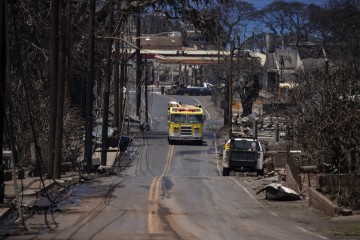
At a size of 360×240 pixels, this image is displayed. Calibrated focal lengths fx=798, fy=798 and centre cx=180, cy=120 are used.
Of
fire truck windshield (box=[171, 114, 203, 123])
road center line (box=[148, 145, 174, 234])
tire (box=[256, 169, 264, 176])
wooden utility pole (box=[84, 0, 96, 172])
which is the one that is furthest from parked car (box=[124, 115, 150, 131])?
road center line (box=[148, 145, 174, 234])

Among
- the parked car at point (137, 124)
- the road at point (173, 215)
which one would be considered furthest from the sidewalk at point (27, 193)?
the parked car at point (137, 124)

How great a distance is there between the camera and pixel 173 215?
18984 mm

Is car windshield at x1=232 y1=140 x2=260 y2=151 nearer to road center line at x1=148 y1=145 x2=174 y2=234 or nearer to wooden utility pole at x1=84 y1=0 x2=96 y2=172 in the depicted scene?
wooden utility pole at x1=84 y1=0 x2=96 y2=172

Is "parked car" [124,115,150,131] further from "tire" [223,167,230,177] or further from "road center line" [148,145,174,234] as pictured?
"road center line" [148,145,174,234]

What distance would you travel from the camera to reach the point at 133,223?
17.2 m

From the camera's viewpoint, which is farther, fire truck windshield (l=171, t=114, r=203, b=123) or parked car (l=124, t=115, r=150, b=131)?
parked car (l=124, t=115, r=150, b=131)

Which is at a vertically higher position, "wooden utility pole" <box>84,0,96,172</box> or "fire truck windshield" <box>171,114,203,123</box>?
"wooden utility pole" <box>84,0,96,172</box>

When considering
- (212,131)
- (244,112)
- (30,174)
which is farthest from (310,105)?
(244,112)

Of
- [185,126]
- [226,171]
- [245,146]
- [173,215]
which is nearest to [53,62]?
[173,215]

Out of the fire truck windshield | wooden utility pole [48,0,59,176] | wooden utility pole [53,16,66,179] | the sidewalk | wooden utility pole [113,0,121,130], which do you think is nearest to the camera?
the sidewalk

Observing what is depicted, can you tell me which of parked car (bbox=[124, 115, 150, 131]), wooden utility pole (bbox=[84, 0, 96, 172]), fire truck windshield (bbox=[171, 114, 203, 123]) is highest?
wooden utility pole (bbox=[84, 0, 96, 172])

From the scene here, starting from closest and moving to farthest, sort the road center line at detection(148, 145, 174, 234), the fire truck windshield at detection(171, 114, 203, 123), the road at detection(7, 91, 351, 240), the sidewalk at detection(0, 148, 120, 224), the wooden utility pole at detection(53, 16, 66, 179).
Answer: the road at detection(7, 91, 351, 240), the road center line at detection(148, 145, 174, 234), the sidewalk at detection(0, 148, 120, 224), the wooden utility pole at detection(53, 16, 66, 179), the fire truck windshield at detection(171, 114, 203, 123)

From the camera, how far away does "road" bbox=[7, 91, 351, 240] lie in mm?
15688

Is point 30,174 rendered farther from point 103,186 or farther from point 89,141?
point 89,141
